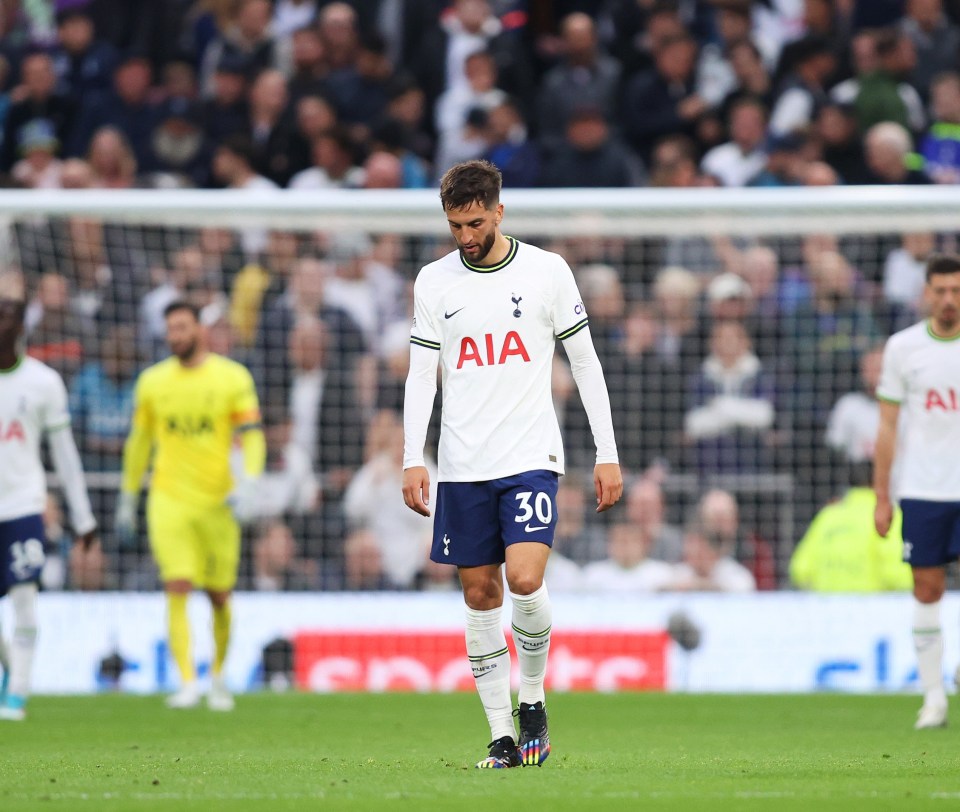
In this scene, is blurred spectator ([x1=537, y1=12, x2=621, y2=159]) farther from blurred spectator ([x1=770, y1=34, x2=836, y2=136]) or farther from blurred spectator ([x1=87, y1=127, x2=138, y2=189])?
blurred spectator ([x1=87, y1=127, x2=138, y2=189])

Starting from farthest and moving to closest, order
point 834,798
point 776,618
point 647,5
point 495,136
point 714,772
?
point 647,5 → point 495,136 → point 776,618 → point 714,772 → point 834,798

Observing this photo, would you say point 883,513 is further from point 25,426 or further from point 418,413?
point 25,426

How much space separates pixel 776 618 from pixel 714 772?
691 centimetres

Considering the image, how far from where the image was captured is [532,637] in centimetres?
790

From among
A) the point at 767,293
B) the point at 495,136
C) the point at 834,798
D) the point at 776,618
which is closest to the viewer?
the point at 834,798

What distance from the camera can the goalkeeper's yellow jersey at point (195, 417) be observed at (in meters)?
13.3

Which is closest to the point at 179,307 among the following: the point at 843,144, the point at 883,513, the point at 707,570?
the point at 707,570

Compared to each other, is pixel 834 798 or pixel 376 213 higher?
pixel 376 213

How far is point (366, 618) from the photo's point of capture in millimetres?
14898

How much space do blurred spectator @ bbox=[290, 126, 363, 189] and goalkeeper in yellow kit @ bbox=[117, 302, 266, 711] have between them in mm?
4913

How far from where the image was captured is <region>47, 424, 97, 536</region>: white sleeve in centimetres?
1211

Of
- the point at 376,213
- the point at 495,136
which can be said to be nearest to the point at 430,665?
the point at 376,213

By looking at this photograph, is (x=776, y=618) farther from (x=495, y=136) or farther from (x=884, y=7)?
(x=884, y=7)

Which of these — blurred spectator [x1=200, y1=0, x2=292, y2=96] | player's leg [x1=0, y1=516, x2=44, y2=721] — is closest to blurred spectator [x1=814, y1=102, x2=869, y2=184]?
blurred spectator [x1=200, y1=0, x2=292, y2=96]
